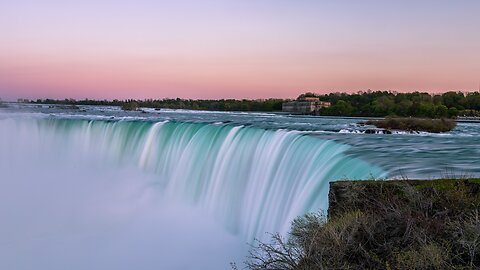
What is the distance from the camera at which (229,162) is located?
1698 centimetres

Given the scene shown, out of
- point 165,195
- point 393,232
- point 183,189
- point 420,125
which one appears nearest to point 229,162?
point 183,189

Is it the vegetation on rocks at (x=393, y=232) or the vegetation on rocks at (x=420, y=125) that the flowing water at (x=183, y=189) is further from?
the vegetation on rocks at (x=420, y=125)

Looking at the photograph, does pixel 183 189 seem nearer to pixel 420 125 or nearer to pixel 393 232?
pixel 393 232

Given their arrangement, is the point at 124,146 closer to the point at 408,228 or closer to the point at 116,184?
the point at 116,184

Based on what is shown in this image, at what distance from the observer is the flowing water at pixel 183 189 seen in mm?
11688

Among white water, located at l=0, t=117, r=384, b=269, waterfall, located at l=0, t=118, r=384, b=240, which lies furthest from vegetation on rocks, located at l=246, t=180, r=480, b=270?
white water, located at l=0, t=117, r=384, b=269

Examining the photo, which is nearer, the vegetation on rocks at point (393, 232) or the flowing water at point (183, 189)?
the vegetation on rocks at point (393, 232)

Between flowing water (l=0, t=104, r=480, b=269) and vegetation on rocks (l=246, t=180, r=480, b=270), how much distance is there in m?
2.06

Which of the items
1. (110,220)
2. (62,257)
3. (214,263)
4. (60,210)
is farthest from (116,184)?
(214,263)

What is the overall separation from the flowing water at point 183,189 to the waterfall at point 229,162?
5cm

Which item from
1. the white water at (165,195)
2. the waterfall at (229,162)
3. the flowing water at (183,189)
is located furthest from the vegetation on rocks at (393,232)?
the white water at (165,195)

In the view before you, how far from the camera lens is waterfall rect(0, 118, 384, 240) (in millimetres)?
10953

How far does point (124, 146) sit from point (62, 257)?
13.2 m

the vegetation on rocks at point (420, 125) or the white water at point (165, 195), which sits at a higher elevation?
the vegetation on rocks at point (420, 125)
